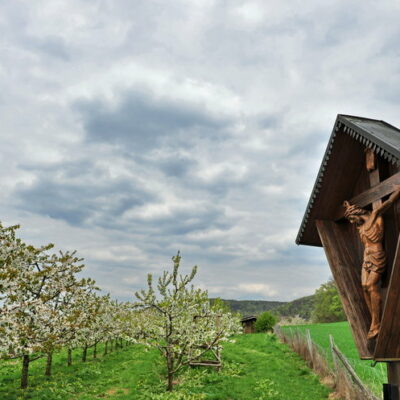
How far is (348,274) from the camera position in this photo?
230 inches

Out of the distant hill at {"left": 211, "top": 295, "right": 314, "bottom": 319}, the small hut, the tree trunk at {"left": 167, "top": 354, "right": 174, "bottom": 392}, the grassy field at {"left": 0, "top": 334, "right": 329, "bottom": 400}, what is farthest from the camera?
the distant hill at {"left": 211, "top": 295, "right": 314, "bottom": 319}

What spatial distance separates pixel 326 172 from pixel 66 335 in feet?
56.1

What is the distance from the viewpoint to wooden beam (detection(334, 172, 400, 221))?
5.08 m

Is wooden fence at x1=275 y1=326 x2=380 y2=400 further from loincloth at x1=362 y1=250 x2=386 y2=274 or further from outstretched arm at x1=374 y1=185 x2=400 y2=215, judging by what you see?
outstretched arm at x1=374 y1=185 x2=400 y2=215

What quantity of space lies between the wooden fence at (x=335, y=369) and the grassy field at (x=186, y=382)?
0.48 m

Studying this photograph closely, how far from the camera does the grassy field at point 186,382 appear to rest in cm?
1513

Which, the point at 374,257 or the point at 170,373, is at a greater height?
the point at 374,257

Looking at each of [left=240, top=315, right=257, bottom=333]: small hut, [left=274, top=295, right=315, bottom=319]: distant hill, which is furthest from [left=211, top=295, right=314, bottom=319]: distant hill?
[left=240, top=315, right=257, bottom=333]: small hut

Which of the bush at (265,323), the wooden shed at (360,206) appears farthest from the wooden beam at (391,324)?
the bush at (265,323)

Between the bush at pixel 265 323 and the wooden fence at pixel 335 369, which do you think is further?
the bush at pixel 265 323

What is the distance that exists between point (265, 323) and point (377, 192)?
44.5 meters

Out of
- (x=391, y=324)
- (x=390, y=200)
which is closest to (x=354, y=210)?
(x=390, y=200)

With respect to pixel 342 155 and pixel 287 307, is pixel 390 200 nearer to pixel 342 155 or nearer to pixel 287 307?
pixel 342 155

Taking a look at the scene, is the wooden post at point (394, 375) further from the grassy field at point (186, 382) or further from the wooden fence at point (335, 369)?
the grassy field at point (186, 382)
